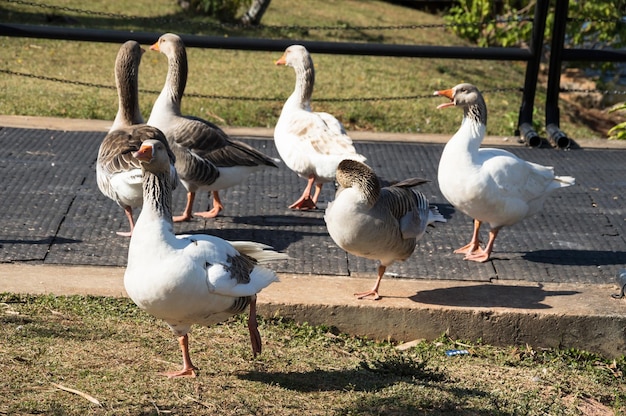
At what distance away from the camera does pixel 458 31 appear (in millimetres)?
16375

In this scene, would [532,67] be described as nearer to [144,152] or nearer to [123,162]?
[123,162]

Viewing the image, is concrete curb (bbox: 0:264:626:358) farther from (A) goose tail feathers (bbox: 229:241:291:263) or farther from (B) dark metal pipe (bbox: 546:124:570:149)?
(B) dark metal pipe (bbox: 546:124:570:149)

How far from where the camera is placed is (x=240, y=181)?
286 inches

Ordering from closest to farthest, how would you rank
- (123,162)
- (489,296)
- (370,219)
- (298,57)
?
(370,219)
(489,296)
(123,162)
(298,57)

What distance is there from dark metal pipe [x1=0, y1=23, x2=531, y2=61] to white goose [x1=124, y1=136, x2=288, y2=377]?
16.2 feet

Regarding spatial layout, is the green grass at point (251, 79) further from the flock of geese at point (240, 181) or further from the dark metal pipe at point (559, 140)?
the flock of geese at point (240, 181)

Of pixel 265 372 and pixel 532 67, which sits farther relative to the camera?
pixel 532 67

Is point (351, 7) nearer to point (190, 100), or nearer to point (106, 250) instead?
point (190, 100)

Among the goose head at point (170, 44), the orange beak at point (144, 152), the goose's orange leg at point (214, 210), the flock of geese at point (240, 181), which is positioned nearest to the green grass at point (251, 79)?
the goose head at point (170, 44)

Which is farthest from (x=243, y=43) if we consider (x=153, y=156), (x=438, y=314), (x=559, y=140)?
(x=153, y=156)

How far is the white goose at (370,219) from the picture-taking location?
5.45 metres

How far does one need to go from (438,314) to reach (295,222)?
1977 mm

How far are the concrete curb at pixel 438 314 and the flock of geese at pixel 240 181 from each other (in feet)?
0.69

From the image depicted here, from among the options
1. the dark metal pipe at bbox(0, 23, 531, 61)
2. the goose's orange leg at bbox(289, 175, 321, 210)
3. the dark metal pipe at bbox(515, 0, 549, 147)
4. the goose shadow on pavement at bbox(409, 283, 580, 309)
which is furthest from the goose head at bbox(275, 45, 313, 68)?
the goose shadow on pavement at bbox(409, 283, 580, 309)
